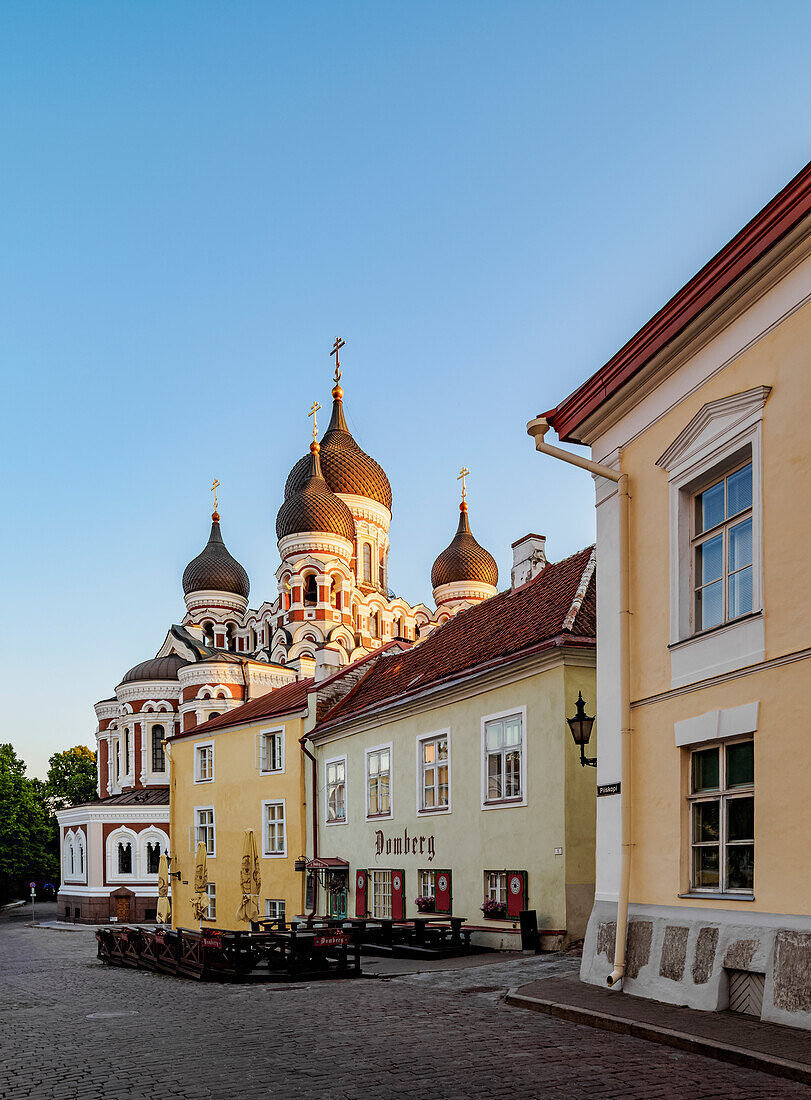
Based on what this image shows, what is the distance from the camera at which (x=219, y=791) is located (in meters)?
33.7

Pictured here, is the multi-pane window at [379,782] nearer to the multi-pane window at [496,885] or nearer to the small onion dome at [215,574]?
the multi-pane window at [496,885]

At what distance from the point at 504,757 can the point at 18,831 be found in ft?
189

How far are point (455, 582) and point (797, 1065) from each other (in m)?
70.6

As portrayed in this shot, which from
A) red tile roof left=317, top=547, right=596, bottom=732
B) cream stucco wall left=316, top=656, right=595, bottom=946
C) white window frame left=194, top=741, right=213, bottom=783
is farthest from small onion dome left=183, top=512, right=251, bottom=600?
cream stucco wall left=316, top=656, right=595, bottom=946

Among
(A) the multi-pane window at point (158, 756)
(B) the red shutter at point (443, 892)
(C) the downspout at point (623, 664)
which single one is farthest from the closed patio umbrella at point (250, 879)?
(A) the multi-pane window at point (158, 756)

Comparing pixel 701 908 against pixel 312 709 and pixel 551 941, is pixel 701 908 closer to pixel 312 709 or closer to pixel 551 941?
pixel 551 941

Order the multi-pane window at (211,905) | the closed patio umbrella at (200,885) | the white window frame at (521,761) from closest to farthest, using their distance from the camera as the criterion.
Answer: the white window frame at (521,761), the closed patio umbrella at (200,885), the multi-pane window at (211,905)

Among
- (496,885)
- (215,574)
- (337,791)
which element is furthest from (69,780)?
(496,885)

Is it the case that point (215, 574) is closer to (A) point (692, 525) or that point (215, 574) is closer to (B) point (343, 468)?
(B) point (343, 468)

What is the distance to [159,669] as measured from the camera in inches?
2628

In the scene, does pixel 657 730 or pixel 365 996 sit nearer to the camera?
pixel 657 730

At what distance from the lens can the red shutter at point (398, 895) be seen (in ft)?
76.4

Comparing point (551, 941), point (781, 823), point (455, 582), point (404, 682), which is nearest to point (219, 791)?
point (404, 682)

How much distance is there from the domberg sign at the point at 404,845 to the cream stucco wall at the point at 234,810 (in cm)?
478
